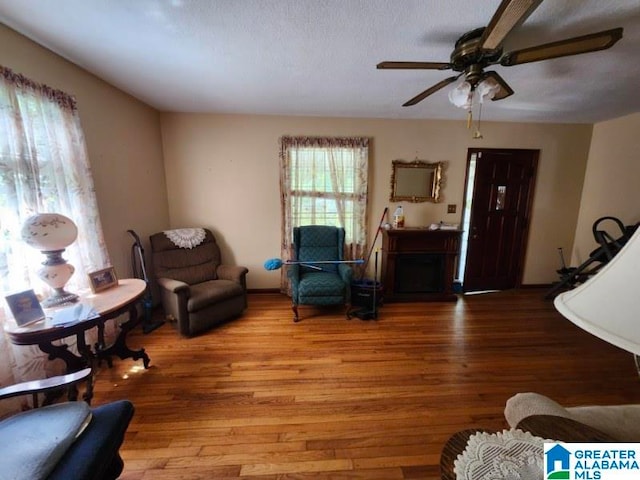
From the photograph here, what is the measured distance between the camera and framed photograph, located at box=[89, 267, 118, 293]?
1.86 meters

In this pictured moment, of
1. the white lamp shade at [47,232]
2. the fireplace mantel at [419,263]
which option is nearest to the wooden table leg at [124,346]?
the white lamp shade at [47,232]

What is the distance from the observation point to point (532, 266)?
3.80 m

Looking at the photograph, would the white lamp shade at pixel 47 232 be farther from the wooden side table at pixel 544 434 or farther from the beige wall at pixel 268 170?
the wooden side table at pixel 544 434

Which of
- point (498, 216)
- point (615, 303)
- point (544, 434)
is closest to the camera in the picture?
point (615, 303)

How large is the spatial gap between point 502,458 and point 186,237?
3.23 metres

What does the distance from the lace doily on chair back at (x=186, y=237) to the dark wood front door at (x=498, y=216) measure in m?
3.71

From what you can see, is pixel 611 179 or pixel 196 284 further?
pixel 611 179

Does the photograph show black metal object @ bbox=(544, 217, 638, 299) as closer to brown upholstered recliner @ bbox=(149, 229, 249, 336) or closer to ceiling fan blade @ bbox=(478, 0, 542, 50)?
ceiling fan blade @ bbox=(478, 0, 542, 50)

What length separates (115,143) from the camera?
2.47 meters

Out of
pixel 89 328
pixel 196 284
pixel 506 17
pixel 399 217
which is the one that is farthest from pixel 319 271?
pixel 506 17

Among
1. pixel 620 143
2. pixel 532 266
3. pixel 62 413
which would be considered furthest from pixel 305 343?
pixel 620 143

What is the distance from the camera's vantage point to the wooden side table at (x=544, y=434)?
741 mm

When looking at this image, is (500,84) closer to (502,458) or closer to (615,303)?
(615,303)

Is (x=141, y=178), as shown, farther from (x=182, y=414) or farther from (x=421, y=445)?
(x=421, y=445)
